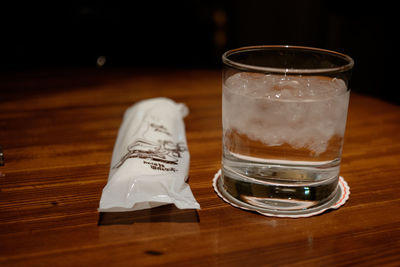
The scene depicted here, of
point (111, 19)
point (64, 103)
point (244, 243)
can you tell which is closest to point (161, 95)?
point (64, 103)

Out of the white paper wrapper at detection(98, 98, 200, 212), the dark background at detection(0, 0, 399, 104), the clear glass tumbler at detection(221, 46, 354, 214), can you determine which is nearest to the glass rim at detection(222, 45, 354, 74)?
the clear glass tumbler at detection(221, 46, 354, 214)

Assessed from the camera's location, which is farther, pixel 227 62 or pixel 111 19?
pixel 111 19

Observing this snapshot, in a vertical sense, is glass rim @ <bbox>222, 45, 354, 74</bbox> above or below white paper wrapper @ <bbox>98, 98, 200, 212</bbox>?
above

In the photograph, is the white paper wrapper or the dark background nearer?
the white paper wrapper

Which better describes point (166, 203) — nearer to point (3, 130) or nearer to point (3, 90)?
point (3, 130)

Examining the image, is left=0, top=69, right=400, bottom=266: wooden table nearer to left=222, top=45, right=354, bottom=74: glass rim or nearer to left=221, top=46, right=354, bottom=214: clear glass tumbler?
left=221, top=46, right=354, bottom=214: clear glass tumbler

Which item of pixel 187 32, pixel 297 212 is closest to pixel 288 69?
pixel 297 212
